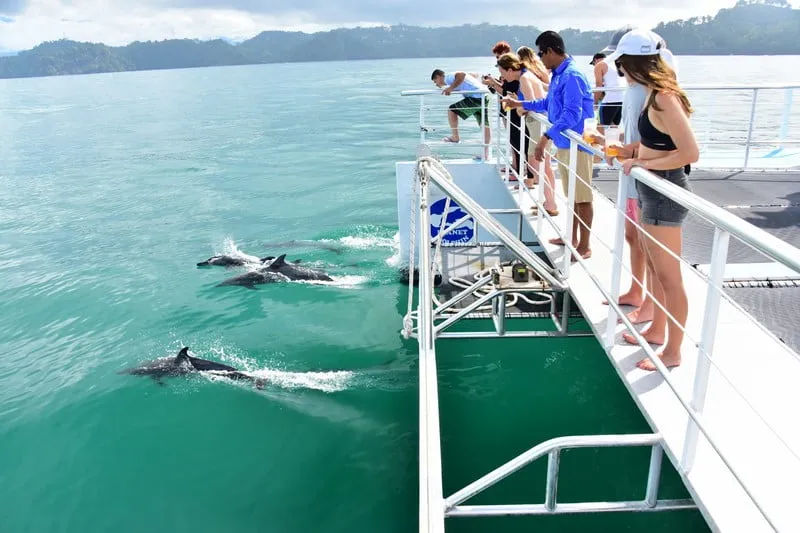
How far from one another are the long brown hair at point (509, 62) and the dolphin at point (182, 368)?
4691 mm

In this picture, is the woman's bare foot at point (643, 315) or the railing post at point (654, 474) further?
the woman's bare foot at point (643, 315)

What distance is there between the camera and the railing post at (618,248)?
351cm

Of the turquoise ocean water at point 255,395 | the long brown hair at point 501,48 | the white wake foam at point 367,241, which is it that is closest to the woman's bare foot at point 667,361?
the turquoise ocean water at point 255,395

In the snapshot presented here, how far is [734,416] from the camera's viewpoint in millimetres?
3059

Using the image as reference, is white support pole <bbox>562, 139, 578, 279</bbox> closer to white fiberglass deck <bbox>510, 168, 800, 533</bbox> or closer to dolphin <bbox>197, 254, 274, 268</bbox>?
white fiberglass deck <bbox>510, 168, 800, 533</bbox>

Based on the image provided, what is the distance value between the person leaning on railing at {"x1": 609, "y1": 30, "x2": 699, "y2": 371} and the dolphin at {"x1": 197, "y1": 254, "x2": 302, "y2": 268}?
9758mm

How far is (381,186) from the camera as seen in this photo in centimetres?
1984

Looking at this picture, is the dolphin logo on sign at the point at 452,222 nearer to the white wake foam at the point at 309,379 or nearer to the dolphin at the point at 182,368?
the white wake foam at the point at 309,379

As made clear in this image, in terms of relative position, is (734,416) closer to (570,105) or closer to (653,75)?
(653,75)

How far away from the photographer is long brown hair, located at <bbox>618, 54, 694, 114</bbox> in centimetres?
310

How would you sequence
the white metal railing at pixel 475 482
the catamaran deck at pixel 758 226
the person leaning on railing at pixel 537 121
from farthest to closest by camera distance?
1. the person leaning on railing at pixel 537 121
2. the catamaran deck at pixel 758 226
3. the white metal railing at pixel 475 482

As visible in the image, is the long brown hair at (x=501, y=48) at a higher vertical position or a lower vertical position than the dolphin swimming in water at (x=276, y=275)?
higher

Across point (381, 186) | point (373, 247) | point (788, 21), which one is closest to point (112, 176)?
point (381, 186)

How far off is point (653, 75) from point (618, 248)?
3.39ft
